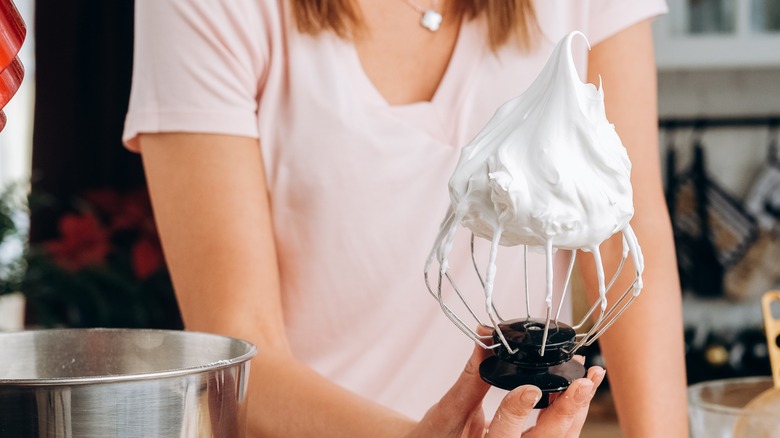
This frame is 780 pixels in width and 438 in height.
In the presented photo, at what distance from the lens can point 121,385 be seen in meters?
0.43

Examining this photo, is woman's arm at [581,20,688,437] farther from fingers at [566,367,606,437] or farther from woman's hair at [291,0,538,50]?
fingers at [566,367,606,437]

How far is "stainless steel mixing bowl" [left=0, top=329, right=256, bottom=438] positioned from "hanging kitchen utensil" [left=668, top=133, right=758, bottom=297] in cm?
214

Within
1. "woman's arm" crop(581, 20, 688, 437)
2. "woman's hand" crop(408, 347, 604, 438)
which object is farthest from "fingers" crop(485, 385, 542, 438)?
"woman's arm" crop(581, 20, 688, 437)

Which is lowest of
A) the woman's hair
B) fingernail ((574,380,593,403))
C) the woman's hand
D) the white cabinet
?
the woman's hand

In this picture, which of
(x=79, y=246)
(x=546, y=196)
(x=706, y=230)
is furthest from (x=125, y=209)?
(x=546, y=196)

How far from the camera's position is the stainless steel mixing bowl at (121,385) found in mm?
427

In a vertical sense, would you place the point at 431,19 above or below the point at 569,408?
above

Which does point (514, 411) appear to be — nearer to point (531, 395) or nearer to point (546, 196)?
point (531, 395)

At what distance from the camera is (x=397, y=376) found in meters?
1.04

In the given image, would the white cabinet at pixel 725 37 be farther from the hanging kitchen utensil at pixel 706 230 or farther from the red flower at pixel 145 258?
the red flower at pixel 145 258

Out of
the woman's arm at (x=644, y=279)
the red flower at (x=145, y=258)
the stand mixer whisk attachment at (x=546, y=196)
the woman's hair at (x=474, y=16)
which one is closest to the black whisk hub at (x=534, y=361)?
the stand mixer whisk attachment at (x=546, y=196)

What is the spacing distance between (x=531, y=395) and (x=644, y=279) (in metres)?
0.48

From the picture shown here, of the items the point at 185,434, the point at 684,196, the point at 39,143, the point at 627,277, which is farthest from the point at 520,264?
the point at 39,143

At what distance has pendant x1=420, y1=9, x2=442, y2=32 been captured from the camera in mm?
990
